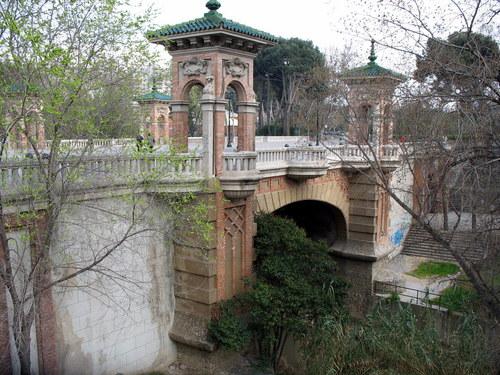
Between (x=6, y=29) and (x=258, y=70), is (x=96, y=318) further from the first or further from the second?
(x=258, y=70)

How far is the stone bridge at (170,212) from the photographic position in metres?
8.90

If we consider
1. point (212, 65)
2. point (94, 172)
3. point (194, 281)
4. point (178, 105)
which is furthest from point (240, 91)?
point (194, 281)

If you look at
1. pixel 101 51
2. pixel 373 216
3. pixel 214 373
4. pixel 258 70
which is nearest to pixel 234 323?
pixel 214 373

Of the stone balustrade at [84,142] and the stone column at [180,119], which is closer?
the stone balustrade at [84,142]

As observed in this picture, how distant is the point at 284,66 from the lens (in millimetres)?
41188

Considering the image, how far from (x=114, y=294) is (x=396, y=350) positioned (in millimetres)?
6035

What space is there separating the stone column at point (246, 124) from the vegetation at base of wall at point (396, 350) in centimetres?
484

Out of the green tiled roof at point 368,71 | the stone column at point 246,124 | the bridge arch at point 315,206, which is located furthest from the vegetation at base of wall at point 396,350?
the green tiled roof at point 368,71

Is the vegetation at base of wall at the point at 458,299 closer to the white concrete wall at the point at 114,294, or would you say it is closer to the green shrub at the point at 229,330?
the green shrub at the point at 229,330

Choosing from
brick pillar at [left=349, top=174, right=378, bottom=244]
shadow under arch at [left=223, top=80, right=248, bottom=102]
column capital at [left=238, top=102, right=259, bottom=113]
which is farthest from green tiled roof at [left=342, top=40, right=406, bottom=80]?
shadow under arch at [left=223, top=80, right=248, bottom=102]

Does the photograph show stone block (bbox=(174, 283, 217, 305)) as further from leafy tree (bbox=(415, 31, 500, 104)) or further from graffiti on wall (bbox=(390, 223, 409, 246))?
graffiti on wall (bbox=(390, 223, 409, 246))

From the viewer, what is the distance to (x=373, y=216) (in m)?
19.1

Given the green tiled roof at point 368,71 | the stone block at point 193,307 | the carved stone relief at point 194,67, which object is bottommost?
the stone block at point 193,307

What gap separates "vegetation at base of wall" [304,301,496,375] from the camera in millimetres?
9062
